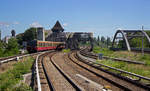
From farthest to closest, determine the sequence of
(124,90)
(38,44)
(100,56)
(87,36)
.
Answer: (87,36) < (38,44) < (100,56) < (124,90)

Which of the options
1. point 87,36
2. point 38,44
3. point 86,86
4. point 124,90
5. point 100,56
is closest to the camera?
point 124,90

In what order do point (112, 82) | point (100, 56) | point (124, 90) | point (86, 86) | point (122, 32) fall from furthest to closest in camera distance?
point (122, 32), point (100, 56), point (112, 82), point (86, 86), point (124, 90)

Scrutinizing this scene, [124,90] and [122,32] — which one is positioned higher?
[122,32]

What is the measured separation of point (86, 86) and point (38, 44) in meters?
30.3

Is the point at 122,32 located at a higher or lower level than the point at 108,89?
higher

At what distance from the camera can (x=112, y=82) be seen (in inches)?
426

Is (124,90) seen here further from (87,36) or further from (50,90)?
(87,36)

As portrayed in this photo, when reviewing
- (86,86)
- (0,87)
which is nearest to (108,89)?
(86,86)

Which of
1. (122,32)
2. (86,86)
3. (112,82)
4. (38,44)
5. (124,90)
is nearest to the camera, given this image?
(124,90)

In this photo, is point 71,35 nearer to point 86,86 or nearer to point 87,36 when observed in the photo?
point 87,36

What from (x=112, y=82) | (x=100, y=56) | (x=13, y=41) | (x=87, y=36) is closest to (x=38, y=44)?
(x=13, y=41)

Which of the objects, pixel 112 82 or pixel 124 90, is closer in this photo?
pixel 124 90

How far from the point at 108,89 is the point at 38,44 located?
1235 inches

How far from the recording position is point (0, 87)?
10547 mm
